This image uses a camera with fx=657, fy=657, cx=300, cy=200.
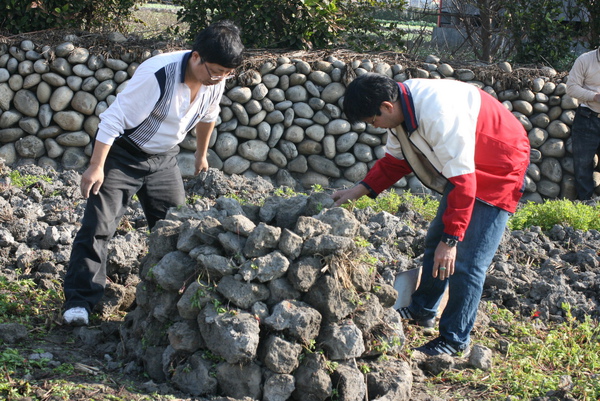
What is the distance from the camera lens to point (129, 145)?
403 cm

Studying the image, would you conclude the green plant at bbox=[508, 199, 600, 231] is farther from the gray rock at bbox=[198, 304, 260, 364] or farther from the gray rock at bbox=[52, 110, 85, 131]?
the gray rock at bbox=[52, 110, 85, 131]

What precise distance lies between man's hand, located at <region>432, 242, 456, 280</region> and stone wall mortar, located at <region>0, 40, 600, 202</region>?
185 inches

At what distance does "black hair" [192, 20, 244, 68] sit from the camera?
12.0 feet

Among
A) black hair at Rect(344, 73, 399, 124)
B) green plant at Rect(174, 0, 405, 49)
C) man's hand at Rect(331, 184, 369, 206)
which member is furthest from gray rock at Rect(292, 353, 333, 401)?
green plant at Rect(174, 0, 405, 49)

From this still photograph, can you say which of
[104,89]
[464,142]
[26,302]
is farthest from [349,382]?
[104,89]

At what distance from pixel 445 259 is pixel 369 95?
0.98 meters

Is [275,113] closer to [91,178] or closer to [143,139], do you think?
[143,139]

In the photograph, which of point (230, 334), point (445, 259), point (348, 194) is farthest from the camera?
point (348, 194)

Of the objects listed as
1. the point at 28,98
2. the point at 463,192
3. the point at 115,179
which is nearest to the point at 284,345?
the point at 463,192

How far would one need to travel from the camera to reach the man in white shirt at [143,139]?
374 centimetres

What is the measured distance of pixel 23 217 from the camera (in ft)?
19.0

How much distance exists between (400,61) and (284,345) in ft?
20.6

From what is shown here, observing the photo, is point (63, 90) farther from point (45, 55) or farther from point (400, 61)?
point (400, 61)

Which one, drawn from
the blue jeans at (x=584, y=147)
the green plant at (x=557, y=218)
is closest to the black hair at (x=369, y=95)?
the green plant at (x=557, y=218)
